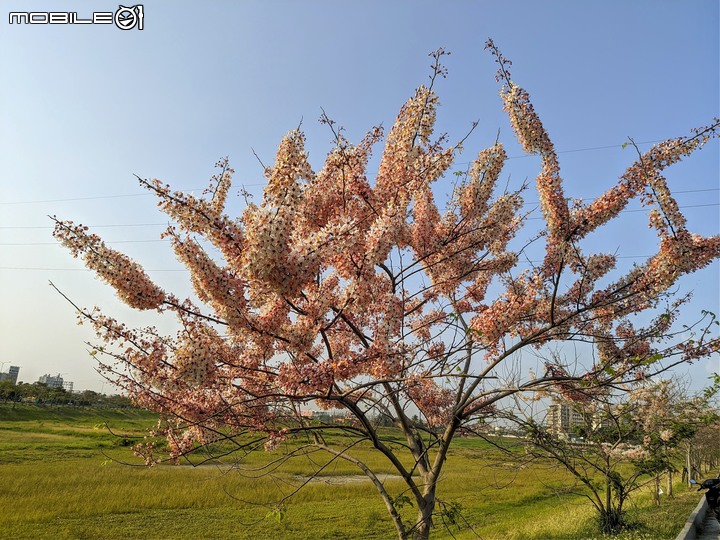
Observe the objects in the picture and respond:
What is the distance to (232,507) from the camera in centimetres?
1736

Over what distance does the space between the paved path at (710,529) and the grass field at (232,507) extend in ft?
1.59

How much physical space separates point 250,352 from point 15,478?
22370 mm

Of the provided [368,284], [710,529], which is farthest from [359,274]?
[710,529]

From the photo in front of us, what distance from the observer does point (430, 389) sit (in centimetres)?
682

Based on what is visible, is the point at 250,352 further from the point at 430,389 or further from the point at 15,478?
the point at 15,478

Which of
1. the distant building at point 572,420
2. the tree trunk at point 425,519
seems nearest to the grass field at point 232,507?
the tree trunk at point 425,519

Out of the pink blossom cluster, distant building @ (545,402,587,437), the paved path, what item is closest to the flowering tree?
the pink blossom cluster

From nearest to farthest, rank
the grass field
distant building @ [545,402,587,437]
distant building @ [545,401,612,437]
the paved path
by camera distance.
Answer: distant building @ [545,402,587,437], distant building @ [545,401,612,437], the paved path, the grass field

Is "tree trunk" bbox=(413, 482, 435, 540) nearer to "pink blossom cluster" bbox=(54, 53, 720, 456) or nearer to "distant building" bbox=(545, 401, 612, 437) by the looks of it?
"pink blossom cluster" bbox=(54, 53, 720, 456)

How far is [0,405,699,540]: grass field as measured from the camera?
12164mm

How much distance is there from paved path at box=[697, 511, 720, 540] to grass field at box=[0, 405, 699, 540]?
0.49 meters

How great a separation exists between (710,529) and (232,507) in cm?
1508

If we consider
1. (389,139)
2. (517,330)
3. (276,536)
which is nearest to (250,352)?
(389,139)

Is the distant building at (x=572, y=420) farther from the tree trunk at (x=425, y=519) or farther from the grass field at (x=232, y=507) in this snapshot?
the tree trunk at (x=425, y=519)
